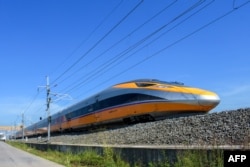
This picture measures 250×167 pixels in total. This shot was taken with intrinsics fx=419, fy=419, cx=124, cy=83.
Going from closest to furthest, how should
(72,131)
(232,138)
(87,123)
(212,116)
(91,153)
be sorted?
(232,138) < (212,116) < (91,153) < (87,123) < (72,131)

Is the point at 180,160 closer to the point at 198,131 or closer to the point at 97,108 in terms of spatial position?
the point at 198,131

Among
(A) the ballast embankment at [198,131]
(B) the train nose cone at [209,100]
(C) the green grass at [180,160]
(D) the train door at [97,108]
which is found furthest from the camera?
(D) the train door at [97,108]

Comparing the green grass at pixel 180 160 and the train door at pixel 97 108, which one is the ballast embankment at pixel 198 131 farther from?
the train door at pixel 97 108

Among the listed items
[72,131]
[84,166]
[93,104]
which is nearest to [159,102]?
[84,166]

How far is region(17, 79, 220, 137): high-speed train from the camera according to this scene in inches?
893

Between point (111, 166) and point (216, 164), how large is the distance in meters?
6.65

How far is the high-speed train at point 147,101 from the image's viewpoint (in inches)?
893

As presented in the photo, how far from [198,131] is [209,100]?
7.12 meters

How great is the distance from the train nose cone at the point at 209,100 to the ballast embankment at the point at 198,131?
3310 mm

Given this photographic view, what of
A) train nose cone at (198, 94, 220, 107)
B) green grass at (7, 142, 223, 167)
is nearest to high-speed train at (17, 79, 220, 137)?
train nose cone at (198, 94, 220, 107)

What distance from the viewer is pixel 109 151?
54.3 ft

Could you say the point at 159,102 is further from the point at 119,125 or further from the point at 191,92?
the point at 119,125

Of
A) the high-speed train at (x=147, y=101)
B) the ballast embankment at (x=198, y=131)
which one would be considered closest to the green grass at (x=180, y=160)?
the ballast embankment at (x=198, y=131)

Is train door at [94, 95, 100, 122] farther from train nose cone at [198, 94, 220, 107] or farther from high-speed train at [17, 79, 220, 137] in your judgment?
train nose cone at [198, 94, 220, 107]
